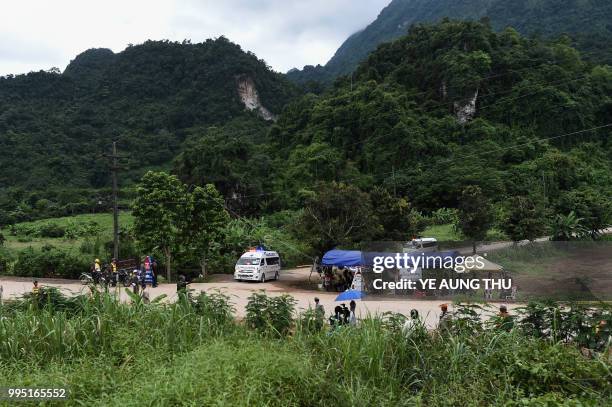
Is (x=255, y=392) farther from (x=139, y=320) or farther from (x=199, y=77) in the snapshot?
(x=199, y=77)

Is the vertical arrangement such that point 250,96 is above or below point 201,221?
above

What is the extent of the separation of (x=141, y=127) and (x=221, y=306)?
85342mm

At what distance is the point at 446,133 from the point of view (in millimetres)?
54688

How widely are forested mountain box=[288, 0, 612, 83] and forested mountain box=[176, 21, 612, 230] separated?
38.8 feet

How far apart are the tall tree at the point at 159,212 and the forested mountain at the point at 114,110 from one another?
3655cm

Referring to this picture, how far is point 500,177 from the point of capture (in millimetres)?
46156

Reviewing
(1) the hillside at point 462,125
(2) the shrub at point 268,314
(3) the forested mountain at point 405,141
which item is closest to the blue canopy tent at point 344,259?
(3) the forested mountain at point 405,141

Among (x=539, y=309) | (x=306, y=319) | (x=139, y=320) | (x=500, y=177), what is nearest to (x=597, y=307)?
(x=539, y=309)

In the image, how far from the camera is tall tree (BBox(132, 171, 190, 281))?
21.0 m

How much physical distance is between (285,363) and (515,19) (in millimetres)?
118080

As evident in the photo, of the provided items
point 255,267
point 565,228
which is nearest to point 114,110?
point 255,267

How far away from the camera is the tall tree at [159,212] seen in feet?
68.8

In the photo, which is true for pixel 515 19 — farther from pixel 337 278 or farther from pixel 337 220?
pixel 337 278

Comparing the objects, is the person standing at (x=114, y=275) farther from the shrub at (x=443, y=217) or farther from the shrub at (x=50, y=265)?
the shrub at (x=443, y=217)
